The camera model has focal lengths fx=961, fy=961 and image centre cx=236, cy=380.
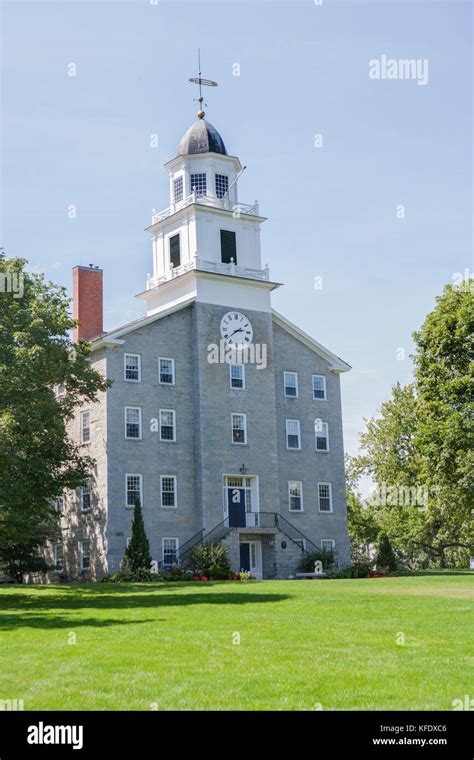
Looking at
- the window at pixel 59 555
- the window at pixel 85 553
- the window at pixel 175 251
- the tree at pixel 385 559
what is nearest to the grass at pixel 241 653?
the window at pixel 85 553

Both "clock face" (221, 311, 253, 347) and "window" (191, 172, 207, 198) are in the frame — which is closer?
"clock face" (221, 311, 253, 347)

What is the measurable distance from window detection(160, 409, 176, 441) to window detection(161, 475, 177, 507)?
6.04ft

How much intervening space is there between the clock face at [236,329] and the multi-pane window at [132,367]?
15.7ft

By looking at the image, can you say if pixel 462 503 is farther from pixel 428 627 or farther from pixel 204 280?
pixel 428 627

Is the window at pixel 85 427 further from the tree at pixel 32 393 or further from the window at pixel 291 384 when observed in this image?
the tree at pixel 32 393

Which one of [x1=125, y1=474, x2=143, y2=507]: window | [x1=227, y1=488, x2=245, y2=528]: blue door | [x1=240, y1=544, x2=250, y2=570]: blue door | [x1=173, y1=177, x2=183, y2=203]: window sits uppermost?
[x1=173, y1=177, x2=183, y2=203]: window

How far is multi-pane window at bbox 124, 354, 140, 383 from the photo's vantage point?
4400 centimetres

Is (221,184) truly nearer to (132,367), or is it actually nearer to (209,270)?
(209,270)

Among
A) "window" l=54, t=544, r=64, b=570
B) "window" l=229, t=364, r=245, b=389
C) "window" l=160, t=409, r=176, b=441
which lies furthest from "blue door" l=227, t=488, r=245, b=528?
"window" l=54, t=544, r=64, b=570

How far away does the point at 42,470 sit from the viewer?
26.7 meters

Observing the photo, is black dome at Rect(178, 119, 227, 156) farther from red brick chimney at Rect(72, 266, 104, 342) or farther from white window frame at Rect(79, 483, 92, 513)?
white window frame at Rect(79, 483, 92, 513)

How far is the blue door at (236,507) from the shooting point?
1766 inches

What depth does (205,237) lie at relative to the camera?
1875 inches
